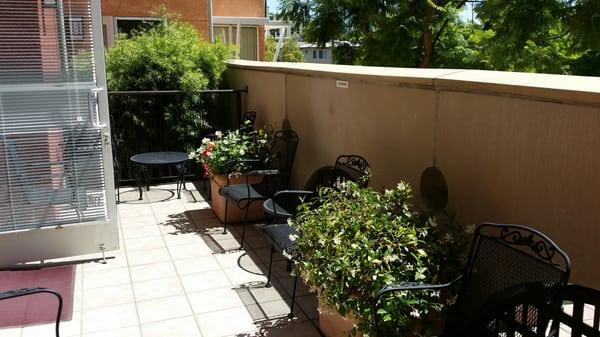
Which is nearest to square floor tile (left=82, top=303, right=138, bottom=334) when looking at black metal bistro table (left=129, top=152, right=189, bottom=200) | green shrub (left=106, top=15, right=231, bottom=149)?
black metal bistro table (left=129, top=152, right=189, bottom=200)

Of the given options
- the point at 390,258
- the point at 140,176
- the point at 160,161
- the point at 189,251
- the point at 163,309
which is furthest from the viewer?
the point at 140,176

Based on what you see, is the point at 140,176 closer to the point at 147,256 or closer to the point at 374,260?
the point at 147,256

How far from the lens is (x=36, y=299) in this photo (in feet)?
12.0

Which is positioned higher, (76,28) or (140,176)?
(76,28)

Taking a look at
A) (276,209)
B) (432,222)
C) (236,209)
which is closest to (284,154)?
(236,209)

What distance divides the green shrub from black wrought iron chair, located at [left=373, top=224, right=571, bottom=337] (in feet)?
16.8

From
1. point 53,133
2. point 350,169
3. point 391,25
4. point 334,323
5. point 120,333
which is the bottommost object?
point 120,333

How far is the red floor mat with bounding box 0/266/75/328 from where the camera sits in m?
3.40

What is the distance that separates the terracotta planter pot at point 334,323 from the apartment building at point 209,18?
8298mm

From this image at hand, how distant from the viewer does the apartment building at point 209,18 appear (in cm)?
→ 1100

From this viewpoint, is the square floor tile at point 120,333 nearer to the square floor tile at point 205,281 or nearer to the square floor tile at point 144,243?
the square floor tile at point 205,281

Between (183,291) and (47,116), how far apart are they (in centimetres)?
161

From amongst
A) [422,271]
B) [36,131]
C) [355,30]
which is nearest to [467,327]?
[422,271]

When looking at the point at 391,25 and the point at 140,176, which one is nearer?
the point at 140,176
